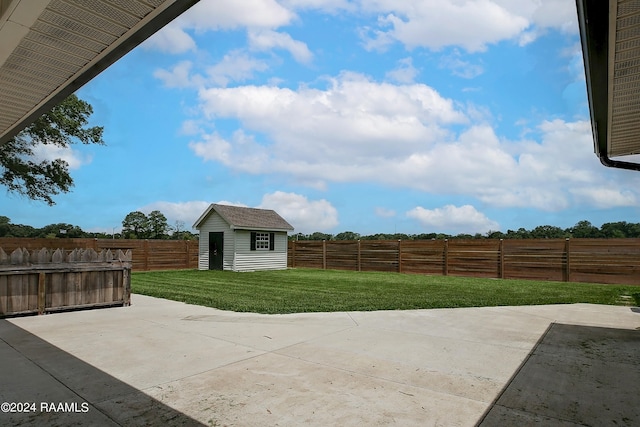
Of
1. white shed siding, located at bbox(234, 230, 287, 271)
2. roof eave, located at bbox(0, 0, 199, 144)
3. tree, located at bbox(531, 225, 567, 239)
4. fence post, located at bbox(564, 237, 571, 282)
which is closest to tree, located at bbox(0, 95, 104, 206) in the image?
white shed siding, located at bbox(234, 230, 287, 271)

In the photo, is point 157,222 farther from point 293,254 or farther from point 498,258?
point 498,258

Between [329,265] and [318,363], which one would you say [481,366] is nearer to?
[318,363]

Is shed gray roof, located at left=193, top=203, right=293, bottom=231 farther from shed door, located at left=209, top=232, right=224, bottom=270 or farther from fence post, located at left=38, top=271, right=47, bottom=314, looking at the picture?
fence post, located at left=38, top=271, right=47, bottom=314

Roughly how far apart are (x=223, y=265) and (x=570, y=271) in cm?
1655

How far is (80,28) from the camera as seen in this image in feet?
9.53

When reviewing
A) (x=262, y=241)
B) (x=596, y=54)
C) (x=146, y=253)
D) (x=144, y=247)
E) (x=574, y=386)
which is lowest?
(x=574, y=386)

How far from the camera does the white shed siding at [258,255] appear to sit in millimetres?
20859

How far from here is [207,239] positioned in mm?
22172

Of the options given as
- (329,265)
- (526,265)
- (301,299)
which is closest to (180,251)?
(329,265)

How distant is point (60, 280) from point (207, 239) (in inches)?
572

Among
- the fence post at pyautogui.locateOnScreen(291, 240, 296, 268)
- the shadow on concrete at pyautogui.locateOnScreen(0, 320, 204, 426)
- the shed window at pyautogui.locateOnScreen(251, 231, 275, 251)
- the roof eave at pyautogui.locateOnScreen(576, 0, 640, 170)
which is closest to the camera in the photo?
the roof eave at pyautogui.locateOnScreen(576, 0, 640, 170)

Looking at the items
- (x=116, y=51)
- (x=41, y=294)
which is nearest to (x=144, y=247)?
(x=41, y=294)

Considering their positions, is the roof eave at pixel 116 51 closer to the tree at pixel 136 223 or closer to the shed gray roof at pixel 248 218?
the shed gray roof at pixel 248 218

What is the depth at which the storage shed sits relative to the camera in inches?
819
